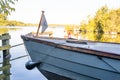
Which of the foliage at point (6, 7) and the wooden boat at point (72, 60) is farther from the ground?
the foliage at point (6, 7)

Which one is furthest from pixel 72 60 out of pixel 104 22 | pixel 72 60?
pixel 104 22

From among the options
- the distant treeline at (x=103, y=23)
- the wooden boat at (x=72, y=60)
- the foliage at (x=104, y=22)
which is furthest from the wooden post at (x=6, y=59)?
the foliage at (x=104, y=22)

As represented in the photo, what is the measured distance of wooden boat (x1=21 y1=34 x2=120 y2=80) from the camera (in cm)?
1046

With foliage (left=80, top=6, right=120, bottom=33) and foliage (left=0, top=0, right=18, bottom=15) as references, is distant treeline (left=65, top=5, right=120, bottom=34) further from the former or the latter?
foliage (left=0, top=0, right=18, bottom=15)

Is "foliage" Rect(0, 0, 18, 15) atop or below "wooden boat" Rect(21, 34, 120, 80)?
atop

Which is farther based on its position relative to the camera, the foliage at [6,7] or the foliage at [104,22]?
the foliage at [104,22]

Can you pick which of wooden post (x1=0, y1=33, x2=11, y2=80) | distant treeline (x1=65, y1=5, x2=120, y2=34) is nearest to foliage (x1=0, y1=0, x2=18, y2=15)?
wooden post (x1=0, y1=33, x2=11, y2=80)

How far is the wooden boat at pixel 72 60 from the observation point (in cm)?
1046

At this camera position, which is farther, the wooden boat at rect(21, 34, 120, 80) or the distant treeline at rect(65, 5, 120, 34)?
the distant treeline at rect(65, 5, 120, 34)

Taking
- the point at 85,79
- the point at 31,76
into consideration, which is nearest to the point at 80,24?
the point at 31,76

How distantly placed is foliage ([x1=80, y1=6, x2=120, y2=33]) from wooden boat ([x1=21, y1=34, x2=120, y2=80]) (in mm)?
89358

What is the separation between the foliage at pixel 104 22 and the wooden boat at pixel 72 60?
293 feet

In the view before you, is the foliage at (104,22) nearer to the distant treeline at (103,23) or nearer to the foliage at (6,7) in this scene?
the distant treeline at (103,23)

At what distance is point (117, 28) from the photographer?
100688mm
